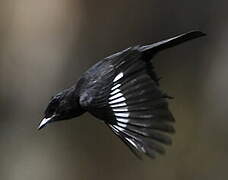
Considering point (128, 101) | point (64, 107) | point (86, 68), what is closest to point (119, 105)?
point (128, 101)

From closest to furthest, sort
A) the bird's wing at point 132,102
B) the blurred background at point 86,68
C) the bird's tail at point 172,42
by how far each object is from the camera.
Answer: the bird's wing at point 132,102 → the bird's tail at point 172,42 → the blurred background at point 86,68

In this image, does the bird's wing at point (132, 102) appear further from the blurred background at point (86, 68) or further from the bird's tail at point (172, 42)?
the blurred background at point (86, 68)

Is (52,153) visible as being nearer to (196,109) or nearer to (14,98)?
(14,98)

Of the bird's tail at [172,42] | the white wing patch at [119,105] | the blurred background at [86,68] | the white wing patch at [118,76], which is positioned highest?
the white wing patch at [118,76]

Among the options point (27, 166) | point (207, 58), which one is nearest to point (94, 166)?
point (27, 166)

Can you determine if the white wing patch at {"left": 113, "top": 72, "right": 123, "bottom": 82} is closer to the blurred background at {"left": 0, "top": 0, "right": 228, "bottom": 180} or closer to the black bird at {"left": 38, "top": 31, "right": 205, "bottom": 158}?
the black bird at {"left": 38, "top": 31, "right": 205, "bottom": 158}

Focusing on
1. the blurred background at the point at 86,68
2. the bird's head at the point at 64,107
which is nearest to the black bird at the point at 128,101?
the bird's head at the point at 64,107
